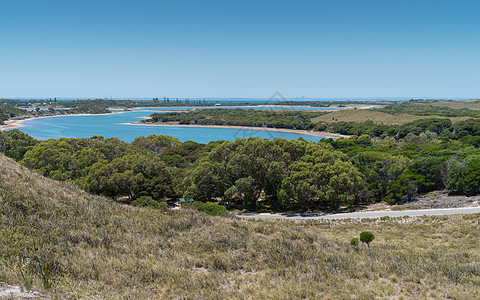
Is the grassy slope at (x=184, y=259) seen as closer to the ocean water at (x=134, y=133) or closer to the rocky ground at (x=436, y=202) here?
the rocky ground at (x=436, y=202)

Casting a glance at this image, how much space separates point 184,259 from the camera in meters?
9.88

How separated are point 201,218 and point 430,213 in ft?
Result: 67.7

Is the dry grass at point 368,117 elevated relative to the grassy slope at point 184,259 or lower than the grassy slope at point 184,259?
elevated

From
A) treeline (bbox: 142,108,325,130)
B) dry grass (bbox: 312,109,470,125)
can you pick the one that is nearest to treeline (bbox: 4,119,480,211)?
dry grass (bbox: 312,109,470,125)

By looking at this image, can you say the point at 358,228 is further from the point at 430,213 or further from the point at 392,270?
the point at 392,270

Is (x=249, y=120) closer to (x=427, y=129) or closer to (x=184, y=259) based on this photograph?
(x=427, y=129)

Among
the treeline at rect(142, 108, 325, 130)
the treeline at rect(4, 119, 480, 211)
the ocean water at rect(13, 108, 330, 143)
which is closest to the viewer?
the treeline at rect(4, 119, 480, 211)

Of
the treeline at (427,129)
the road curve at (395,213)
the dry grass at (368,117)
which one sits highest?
the dry grass at (368,117)

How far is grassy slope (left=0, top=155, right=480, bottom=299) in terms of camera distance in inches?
307

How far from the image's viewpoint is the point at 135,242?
11.0m

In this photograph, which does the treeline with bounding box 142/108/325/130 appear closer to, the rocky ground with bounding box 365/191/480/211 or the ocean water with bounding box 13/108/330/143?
the ocean water with bounding box 13/108/330/143

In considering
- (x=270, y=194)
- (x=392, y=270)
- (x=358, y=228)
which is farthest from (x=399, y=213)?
(x=392, y=270)

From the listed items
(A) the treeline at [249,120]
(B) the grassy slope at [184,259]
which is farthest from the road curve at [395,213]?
(A) the treeline at [249,120]

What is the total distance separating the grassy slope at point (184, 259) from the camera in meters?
7.80
